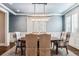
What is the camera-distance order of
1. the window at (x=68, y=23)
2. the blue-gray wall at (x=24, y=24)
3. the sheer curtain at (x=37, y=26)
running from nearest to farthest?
the window at (x=68, y=23), the sheer curtain at (x=37, y=26), the blue-gray wall at (x=24, y=24)

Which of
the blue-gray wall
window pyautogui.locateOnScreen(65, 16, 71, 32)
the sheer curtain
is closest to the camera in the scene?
window pyautogui.locateOnScreen(65, 16, 71, 32)

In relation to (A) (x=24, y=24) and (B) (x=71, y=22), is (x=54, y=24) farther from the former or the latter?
(A) (x=24, y=24)

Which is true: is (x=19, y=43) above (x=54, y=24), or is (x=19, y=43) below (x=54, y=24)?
below

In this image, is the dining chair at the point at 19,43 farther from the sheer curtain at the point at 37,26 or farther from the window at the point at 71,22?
the window at the point at 71,22

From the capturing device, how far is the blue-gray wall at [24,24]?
348 cm

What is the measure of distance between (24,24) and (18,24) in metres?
0.18

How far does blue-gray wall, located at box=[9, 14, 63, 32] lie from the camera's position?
11.4 ft

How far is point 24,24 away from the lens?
365 centimetres

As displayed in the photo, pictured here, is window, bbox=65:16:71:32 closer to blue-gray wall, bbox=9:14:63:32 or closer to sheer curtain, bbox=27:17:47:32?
blue-gray wall, bbox=9:14:63:32

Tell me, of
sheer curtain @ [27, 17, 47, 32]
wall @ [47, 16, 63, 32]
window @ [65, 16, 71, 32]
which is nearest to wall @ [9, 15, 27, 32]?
sheer curtain @ [27, 17, 47, 32]

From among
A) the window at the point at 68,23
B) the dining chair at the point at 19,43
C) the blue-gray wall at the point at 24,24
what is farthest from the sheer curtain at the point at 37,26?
the window at the point at 68,23

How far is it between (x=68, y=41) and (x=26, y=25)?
1260 mm

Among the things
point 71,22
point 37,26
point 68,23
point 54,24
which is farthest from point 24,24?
point 71,22

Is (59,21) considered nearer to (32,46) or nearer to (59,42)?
(59,42)
